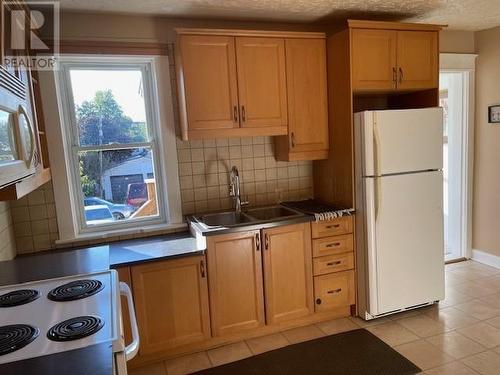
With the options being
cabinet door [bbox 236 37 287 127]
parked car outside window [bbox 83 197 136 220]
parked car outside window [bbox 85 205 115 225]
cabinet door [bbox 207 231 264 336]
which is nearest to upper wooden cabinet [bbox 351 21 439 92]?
cabinet door [bbox 236 37 287 127]

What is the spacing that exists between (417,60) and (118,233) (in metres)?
2.66

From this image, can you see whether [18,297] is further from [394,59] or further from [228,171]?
[394,59]

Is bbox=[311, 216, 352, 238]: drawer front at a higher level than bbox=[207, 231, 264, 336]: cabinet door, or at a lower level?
higher

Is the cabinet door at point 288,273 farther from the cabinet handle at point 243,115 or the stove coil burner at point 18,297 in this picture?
the stove coil burner at point 18,297

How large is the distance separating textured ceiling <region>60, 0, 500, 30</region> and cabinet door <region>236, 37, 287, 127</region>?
0.23 metres

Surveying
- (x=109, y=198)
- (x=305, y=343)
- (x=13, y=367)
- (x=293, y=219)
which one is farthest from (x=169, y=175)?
(x=13, y=367)

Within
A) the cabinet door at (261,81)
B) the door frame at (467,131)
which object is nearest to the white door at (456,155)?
the door frame at (467,131)

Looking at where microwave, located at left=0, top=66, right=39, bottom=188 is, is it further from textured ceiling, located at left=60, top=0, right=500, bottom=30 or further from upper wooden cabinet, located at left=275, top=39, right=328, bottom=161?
upper wooden cabinet, located at left=275, top=39, right=328, bottom=161

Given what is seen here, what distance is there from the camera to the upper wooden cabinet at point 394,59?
2.74 meters

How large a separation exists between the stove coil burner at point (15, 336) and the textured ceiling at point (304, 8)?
1.98 m

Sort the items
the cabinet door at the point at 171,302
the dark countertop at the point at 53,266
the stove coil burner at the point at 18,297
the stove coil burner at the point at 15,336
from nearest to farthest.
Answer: the stove coil burner at the point at 15,336 → the stove coil burner at the point at 18,297 → the dark countertop at the point at 53,266 → the cabinet door at the point at 171,302

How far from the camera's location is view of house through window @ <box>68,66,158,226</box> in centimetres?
276

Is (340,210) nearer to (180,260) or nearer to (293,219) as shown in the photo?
(293,219)

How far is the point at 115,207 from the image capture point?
2914mm
